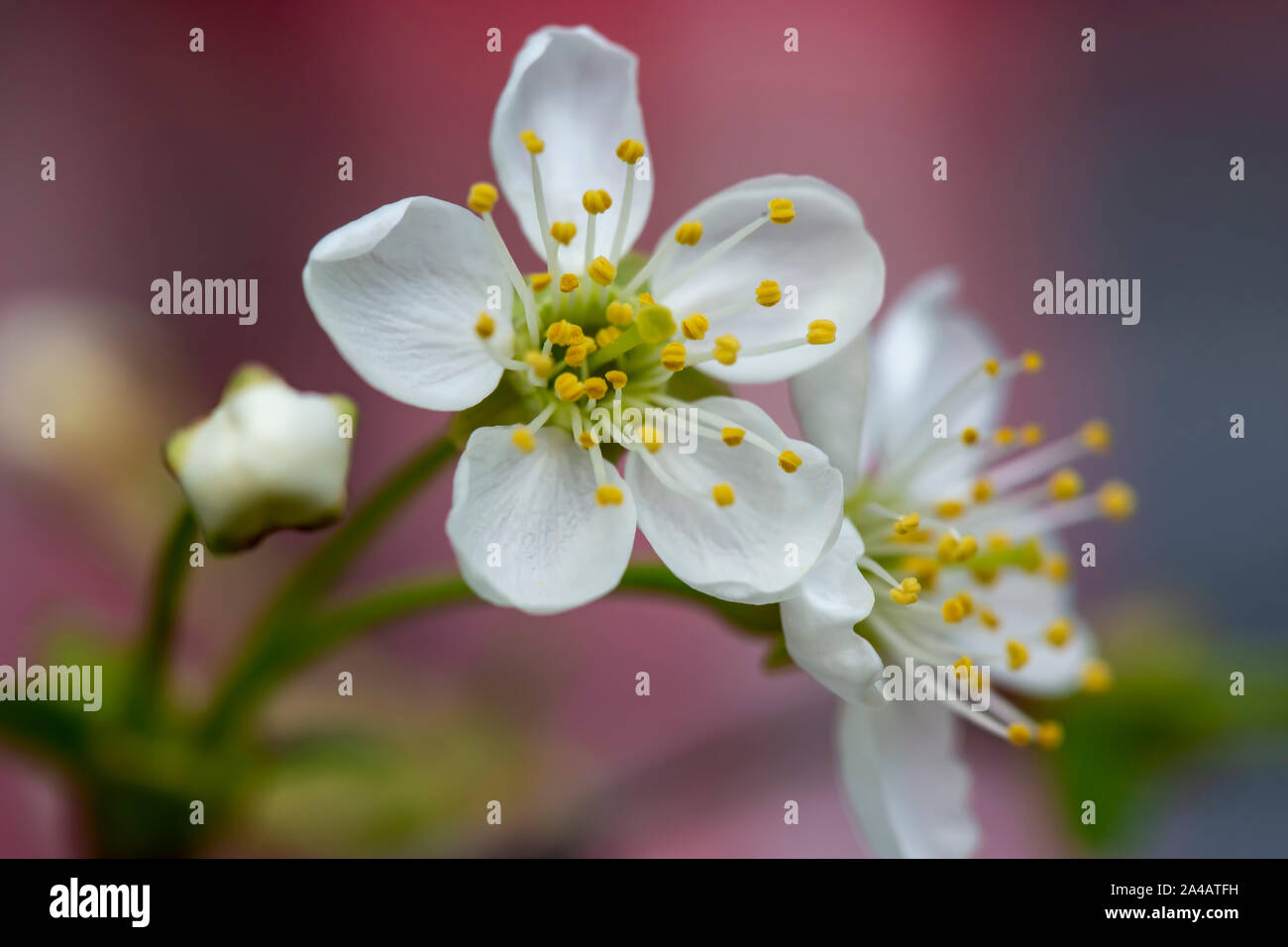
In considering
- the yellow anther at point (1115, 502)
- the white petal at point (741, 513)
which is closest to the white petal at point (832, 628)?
the white petal at point (741, 513)

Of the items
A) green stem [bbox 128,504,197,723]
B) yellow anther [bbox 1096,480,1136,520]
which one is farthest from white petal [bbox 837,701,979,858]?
green stem [bbox 128,504,197,723]

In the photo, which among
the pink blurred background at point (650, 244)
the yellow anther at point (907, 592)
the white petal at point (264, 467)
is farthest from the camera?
the pink blurred background at point (650, 244)

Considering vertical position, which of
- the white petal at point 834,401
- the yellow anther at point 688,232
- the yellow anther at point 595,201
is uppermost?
the yellow anther at point 595,201

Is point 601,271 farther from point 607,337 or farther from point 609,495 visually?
point 609,495

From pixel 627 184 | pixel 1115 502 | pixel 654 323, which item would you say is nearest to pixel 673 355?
pixel 654 323

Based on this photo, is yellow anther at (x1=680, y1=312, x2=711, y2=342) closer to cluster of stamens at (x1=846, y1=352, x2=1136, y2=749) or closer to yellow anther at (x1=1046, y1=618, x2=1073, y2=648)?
cluster of stamens at (x1=846, y1=352, x2=1136, y2=749)

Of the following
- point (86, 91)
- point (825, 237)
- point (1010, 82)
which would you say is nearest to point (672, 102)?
point (1010, 82)

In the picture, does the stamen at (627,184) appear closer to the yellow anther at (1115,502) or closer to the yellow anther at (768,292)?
the yellow anther at (768,292)
